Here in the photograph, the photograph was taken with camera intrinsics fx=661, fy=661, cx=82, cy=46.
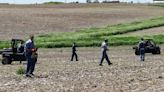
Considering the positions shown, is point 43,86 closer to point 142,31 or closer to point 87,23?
point 142,31

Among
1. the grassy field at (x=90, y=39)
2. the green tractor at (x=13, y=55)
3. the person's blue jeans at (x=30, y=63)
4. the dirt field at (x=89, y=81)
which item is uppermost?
the person's blue jeans at (x=30, y=63)

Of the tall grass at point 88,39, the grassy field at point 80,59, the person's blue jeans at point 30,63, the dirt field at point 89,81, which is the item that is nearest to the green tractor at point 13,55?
the grassy field at point 80,59

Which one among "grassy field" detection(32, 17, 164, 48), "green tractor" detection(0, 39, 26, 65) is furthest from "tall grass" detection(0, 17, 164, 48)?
"green tractor" detection(0, 39, 26, 65)

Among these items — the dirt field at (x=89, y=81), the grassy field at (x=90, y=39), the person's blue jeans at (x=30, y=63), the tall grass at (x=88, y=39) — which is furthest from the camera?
the grassy field at (x=90, y=39)

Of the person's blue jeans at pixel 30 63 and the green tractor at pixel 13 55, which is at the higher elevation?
the person's blue jeans at pixel 30 63

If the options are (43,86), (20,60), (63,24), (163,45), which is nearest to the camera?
(43,86)

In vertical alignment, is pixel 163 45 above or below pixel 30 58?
below

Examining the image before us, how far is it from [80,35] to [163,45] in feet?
36.4

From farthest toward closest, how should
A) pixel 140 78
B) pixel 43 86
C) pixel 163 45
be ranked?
pixel 163 45 < pixel 140 78 < pixel 43 86

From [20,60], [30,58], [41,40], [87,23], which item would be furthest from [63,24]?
[30,58]

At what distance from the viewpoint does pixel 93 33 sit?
2872 inches

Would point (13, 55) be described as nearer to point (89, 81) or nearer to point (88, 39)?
point (89, 81)

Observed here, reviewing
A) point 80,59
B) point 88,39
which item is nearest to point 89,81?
point 80,59

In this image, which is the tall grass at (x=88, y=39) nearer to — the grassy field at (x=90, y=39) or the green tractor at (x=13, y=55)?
the grassy field at (x=90, y=39)
